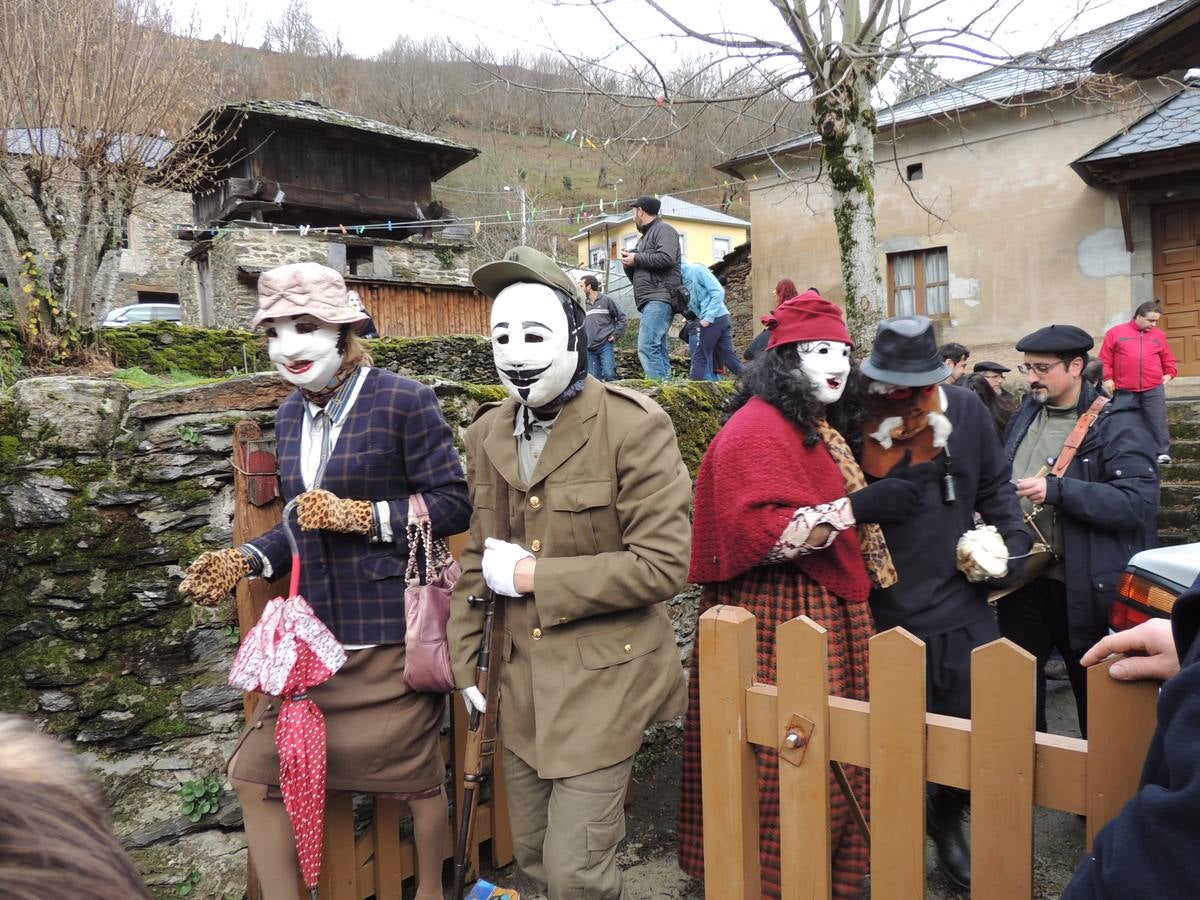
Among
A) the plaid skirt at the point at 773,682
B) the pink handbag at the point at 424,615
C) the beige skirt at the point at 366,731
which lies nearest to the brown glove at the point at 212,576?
the beige skirt at the point at 366,731

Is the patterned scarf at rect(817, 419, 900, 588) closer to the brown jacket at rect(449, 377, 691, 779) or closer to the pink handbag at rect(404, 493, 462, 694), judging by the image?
the brown jacket at rect(449, 377, 691, 779)

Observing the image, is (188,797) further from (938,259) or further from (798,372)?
(938,259)

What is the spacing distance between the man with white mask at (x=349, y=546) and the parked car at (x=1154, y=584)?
5.56 ft

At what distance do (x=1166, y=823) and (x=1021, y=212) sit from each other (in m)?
14.9

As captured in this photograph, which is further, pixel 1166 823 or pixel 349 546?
pixel 349 546

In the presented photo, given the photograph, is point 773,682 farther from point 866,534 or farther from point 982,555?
point 982,555

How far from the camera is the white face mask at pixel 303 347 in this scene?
90.5 inches

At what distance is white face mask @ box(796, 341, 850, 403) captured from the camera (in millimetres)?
2414

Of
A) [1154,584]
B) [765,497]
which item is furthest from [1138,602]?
[765,497]

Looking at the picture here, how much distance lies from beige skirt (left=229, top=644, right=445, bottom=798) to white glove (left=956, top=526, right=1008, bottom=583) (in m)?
1.73

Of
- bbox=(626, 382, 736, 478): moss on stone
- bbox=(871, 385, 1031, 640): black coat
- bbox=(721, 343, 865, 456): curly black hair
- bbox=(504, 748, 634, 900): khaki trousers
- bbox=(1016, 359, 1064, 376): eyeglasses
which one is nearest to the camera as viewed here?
bbox=(504, 748, 634, 900): khaki trousers

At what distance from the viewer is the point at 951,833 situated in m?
2.63

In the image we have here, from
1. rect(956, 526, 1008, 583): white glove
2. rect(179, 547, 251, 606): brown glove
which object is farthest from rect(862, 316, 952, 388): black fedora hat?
rect(179, 547, 251, 606): brown glove

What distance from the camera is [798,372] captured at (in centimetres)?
241
